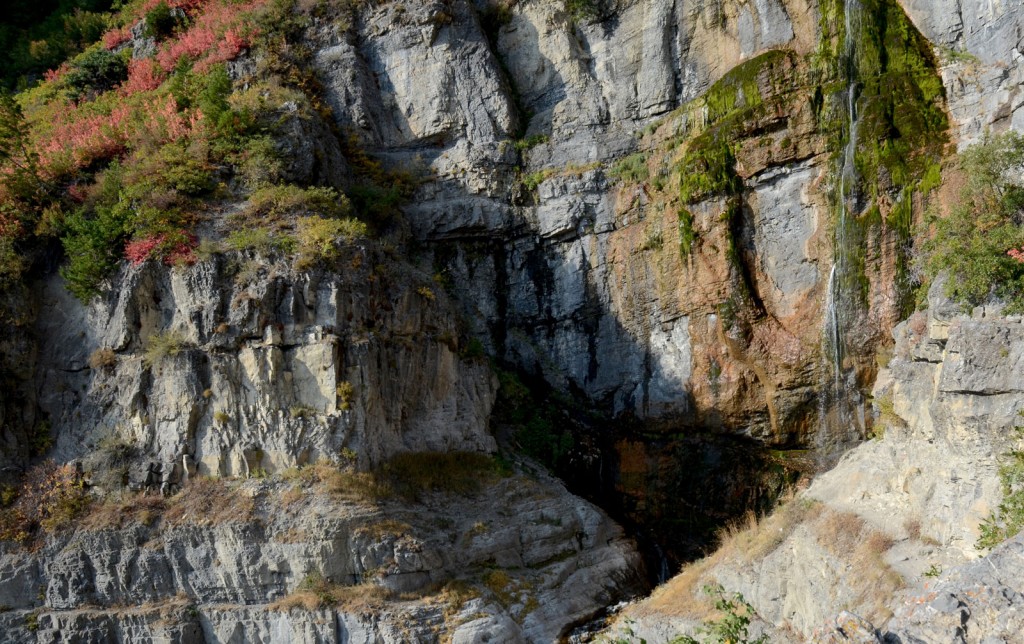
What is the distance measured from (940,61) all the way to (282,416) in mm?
17910

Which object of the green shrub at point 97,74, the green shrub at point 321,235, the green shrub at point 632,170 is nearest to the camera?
the green shrub at point 321,235

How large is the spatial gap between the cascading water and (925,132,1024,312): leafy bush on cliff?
125 inches

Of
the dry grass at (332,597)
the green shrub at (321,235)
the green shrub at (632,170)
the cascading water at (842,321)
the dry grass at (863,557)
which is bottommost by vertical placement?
the dry grass at (332,597)

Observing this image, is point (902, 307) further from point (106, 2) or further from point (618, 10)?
point (106, 2)

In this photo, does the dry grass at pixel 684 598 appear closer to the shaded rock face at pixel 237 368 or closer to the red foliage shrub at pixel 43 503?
the shaded rock face at pixel 237 368

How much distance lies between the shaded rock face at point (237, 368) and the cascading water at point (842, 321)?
10004mm

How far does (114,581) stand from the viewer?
15.5 m

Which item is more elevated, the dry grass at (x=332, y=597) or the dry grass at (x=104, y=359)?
the dry grass at (x=104, y=359)

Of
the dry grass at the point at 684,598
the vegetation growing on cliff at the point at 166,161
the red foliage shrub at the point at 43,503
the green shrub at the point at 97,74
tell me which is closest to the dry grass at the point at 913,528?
the dry grass at the point at 684,598

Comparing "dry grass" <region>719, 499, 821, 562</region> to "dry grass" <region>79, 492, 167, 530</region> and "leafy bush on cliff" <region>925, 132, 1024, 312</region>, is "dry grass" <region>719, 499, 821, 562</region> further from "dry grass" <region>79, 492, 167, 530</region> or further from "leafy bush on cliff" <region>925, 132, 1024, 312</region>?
"dry grass" <region>79, 492, 167, 530</region>

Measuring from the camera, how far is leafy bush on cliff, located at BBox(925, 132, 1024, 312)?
12.7 meters

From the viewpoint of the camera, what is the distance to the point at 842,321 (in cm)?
1944

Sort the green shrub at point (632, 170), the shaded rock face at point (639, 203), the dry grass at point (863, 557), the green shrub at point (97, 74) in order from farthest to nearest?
the green shrub at point (97, 74) → the green shrub at point (632, 170) → the shaded rock face at point (639, 203) → the dry grass at point (863, 557)

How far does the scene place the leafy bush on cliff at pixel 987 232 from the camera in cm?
1274
